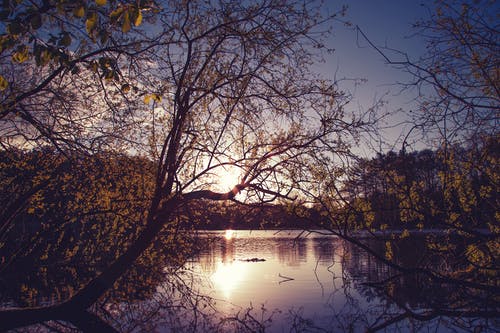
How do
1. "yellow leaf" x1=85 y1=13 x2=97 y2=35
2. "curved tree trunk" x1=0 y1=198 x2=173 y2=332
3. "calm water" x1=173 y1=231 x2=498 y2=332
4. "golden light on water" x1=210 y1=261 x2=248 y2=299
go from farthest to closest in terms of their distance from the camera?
"golden light on water" x1=210 y1=261 x2=248 y2=299, "calm water" x1=173 y1=231 x2=498 y2=332, "curved tree trunk" x1=0 y1=198 x2=173 y2=332, "yellow leaf" x1=85 y1=13 x2=97 y2=35

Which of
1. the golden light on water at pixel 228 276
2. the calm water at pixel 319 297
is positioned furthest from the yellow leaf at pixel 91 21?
the golden light on water at pixel 228 276

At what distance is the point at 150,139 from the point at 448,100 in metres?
7.16

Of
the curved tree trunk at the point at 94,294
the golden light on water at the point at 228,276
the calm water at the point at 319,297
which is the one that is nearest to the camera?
the curved tree trunk at the point at 94,294

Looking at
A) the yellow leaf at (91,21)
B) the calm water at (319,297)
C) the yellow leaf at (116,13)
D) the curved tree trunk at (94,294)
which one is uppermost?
the yellow leaf at (116,13)

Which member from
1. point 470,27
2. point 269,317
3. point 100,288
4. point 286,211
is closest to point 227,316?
point 269,317

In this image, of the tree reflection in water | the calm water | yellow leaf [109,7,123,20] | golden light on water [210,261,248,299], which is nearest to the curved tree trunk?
the tree reflection in water

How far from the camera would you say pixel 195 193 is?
1078 centimetres

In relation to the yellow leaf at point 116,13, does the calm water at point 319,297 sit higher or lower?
lower

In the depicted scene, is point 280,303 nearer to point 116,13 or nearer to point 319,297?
point 319,297

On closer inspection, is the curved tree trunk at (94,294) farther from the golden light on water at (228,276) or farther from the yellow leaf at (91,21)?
the yellow leaf at (91,21)

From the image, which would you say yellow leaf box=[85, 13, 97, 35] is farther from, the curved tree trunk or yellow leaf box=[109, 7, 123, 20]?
the curved tree trunk

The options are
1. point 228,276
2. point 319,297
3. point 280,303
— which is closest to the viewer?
point 280,303

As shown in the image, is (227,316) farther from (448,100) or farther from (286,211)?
(448,100)

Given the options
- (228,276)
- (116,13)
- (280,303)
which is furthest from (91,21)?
(228,276)
